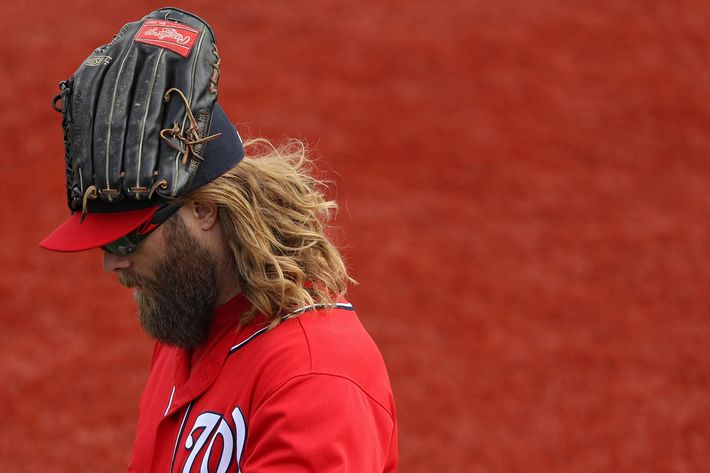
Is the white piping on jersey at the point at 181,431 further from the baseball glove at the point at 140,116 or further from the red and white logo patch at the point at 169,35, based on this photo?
the red and white logo patch at the point at 169,35

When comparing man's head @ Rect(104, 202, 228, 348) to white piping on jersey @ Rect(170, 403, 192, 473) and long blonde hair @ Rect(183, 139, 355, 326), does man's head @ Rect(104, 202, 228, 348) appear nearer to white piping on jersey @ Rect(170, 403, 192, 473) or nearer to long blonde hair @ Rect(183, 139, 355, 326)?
long blonde hair @ Rect(183, 139, 355, 326)

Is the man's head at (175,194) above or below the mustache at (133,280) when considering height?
above

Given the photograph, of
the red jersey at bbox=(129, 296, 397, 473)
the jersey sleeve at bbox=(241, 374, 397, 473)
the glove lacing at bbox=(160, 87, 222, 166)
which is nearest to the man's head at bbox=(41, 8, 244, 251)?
the glove lacing at bbox=(160, 87, 222, 166)

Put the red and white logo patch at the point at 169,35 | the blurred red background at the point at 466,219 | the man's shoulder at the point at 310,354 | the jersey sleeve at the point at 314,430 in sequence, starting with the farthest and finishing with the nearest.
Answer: the blurred red background at the point at 466,219, the red and white logo patch at the point at 169,35, the man's shoulder at the point at 310,354, the jersey sleeve at the point at 314,430

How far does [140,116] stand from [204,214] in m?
0.26

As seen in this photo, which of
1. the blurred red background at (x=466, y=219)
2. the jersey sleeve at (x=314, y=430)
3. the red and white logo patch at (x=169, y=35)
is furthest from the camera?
the blurred red background at (x=466, y=219)

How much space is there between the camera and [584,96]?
348 inches

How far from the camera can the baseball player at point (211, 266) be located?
1.96m

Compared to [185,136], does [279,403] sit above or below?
below

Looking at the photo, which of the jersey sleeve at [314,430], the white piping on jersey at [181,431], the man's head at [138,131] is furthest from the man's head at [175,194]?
the jersey sleeve at [314,430]

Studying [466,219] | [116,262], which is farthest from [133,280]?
[466,219]

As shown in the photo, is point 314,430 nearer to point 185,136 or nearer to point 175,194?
point 175,194

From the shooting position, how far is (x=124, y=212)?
2.10m

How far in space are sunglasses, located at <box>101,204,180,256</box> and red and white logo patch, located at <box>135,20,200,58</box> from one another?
0.33 meters
